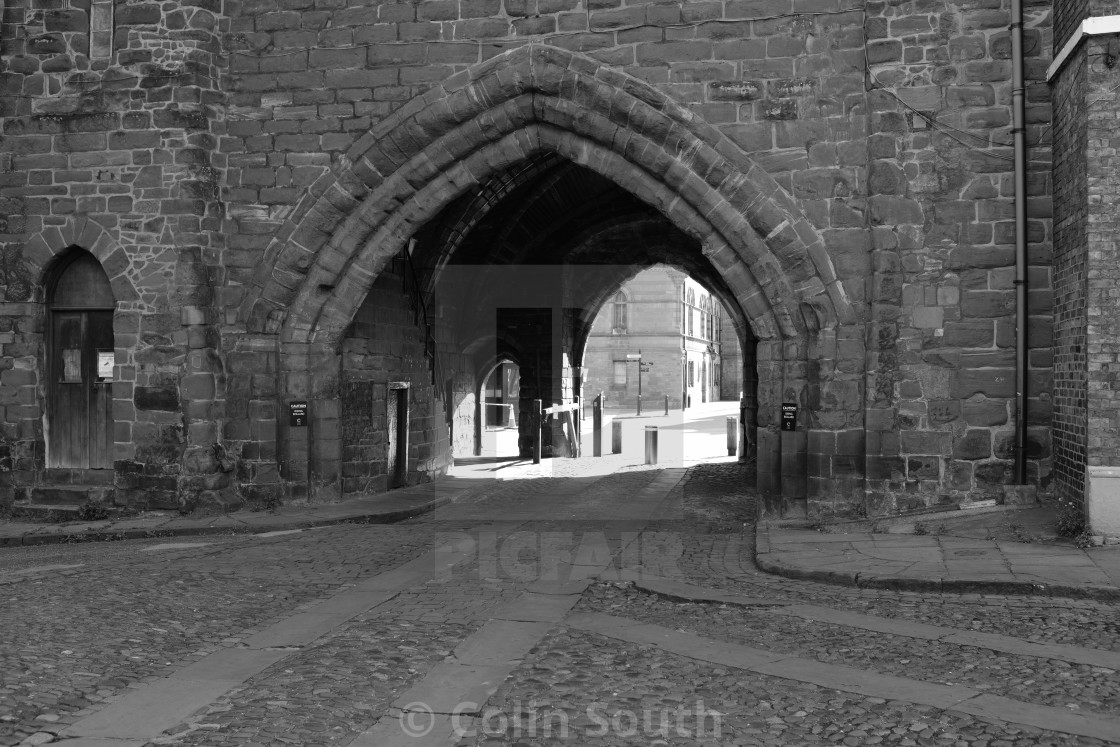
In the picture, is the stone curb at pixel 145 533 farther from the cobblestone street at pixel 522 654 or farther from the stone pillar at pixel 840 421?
the stone pillar at pixel 840 421

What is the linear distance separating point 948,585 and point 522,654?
121 inches

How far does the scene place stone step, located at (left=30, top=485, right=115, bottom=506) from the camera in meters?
11.0

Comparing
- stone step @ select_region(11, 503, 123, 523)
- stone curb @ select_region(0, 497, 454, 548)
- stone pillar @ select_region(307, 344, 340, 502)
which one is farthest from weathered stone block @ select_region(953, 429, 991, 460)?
stone step @ select_region(11, 503, 123, 523)

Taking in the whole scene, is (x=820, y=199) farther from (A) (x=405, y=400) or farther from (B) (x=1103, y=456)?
(A) (x=405, y=400)

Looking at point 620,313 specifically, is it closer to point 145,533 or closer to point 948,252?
point 948,252

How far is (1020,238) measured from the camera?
9.12m

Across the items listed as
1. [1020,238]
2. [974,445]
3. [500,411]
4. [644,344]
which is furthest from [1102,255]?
[644,344]

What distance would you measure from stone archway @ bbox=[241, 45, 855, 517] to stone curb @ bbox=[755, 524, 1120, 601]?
Answer: 2566 millimetres

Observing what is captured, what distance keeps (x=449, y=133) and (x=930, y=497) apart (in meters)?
5.87

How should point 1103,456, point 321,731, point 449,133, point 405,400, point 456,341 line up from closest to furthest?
point 321,731 < point 1103,456 < point 449,133 < point 405,400 < point 456,341

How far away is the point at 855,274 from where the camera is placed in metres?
9.56

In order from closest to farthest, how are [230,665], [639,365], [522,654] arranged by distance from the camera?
1. [230,665]
2. [522,654]
3. [639,365]

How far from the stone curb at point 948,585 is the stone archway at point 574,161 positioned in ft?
8.42

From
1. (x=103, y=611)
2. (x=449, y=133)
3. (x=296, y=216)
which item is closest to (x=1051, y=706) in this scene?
(x=103, y=611)
